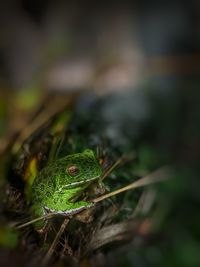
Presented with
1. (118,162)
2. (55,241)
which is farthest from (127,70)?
(55,241)

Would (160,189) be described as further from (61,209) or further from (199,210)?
(61,209)

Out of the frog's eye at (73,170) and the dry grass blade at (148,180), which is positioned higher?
the frog's eye at (73,170)

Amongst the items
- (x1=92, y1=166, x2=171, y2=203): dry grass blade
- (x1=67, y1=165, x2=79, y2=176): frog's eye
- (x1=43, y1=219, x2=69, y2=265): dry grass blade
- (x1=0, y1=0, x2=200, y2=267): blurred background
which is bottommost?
(x1=43, y1=219, x2=69, y2=265): dry grass blade

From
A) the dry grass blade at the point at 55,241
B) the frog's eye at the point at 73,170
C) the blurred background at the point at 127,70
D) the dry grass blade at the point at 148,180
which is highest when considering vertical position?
the blurred background at the point at 127,70

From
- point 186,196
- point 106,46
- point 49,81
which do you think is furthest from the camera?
point 106,46

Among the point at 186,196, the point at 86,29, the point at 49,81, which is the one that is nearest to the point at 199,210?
the point at 186,196
